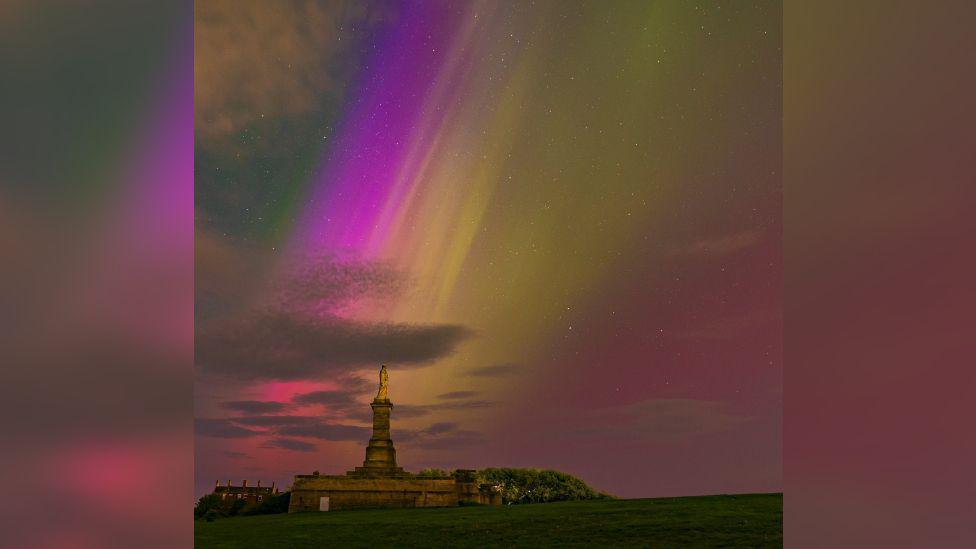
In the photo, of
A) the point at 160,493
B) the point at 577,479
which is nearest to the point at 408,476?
the point at 577,479

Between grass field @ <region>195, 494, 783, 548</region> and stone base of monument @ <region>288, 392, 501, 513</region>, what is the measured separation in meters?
5.35

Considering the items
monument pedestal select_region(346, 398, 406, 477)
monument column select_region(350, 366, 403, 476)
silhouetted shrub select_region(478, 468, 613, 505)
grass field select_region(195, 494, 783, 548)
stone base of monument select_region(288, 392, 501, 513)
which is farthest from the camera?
monument column select_region(350, 366, 403, 476)

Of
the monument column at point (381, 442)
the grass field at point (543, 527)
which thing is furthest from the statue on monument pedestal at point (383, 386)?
the grass field at point (543, 527)

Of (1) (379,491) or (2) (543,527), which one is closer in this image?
(2) (543,527)

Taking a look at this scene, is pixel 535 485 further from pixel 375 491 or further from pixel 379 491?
pixel 375 491

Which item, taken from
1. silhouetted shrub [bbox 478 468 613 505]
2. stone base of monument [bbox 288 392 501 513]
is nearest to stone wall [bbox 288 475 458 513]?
stone base of monument [bbox 288 392 501 513]

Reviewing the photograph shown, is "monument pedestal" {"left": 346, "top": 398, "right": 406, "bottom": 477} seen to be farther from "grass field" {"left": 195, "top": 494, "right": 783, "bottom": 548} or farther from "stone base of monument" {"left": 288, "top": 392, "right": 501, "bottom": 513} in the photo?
"grass field" {"left": 195, "top": 494, "right": 783, "bottom": 548}

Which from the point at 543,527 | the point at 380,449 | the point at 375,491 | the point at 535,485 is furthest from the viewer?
the point at 535,485

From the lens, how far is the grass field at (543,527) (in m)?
15.3

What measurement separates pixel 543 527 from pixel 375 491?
38.6 feet

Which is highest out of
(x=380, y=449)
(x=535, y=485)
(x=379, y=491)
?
(x=380, y=449)

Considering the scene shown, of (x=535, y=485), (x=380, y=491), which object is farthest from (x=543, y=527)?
(x=535, y=485)

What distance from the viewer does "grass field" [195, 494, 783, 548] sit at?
1533cm

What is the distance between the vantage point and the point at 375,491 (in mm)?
27453
